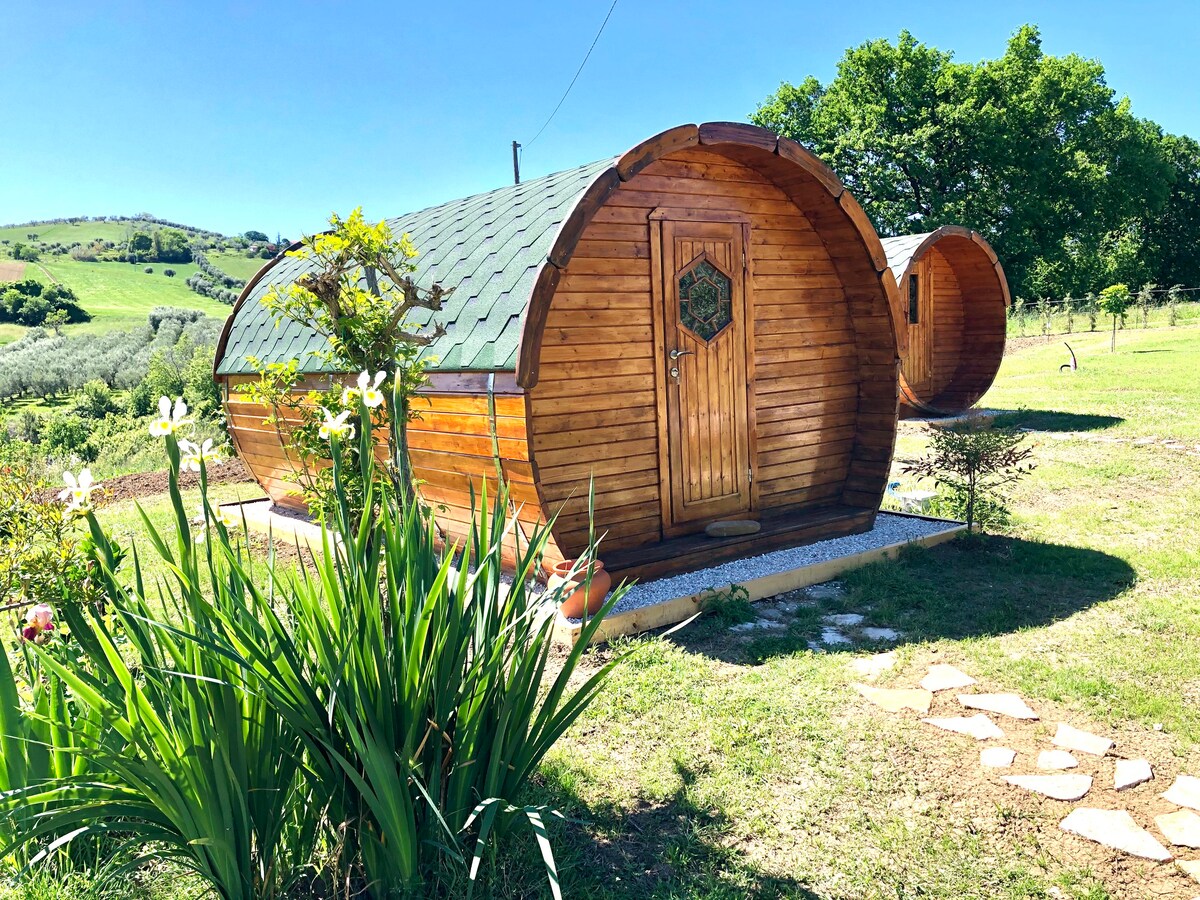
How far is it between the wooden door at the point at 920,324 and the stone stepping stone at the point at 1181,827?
477 inches

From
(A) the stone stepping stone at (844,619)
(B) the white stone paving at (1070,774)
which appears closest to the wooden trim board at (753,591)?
(A) the stone stepping stone at (844,619)

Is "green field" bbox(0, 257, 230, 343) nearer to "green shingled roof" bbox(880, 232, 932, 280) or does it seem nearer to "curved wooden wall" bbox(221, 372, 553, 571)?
"green shingled roof" bbox(880, 232, 932, 280)

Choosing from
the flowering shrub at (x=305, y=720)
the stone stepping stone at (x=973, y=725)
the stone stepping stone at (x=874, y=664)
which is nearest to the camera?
the flowering shrub at (x=305, y=720)

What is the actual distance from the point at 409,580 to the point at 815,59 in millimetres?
42362

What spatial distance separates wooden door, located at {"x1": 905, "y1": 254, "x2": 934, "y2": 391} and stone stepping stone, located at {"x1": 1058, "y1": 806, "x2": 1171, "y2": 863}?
39.9 feet

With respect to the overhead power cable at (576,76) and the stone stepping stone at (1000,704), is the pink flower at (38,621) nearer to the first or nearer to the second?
the stone stepping stone at (1000,704)

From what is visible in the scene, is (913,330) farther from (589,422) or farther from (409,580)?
(409,580)

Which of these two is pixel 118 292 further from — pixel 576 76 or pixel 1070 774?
pixel 1070 774

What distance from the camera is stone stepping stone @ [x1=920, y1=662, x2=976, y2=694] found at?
14.6 feet

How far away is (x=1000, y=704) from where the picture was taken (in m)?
4.22

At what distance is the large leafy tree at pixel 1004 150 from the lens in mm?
32406

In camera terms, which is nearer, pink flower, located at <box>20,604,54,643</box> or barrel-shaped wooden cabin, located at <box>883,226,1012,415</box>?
pink flower, located at <box>20,604,54,643</box>

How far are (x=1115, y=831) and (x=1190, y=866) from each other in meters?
0.26

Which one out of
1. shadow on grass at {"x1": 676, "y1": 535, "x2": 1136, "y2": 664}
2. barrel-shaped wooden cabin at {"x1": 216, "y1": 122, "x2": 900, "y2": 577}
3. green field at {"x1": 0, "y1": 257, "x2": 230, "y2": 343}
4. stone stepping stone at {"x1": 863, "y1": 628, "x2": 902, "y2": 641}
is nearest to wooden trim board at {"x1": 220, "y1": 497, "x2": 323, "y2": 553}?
barrel-shaped wooden cabin at {"x1": 216, "y1": 122, "x2": 900, "y2": 577}
